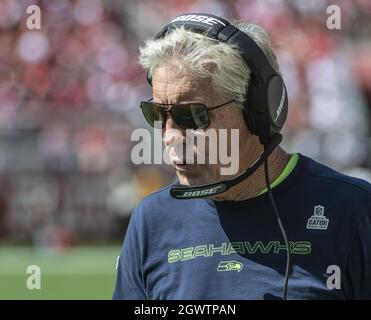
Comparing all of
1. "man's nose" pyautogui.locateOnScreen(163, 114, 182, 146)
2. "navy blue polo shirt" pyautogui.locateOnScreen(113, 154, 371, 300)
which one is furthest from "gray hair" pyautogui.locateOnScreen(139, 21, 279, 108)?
"navy blue polo shirt" pyautogui.locateOnScreen(113, 154, 371, 300)

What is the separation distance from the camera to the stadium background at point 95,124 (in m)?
9.48

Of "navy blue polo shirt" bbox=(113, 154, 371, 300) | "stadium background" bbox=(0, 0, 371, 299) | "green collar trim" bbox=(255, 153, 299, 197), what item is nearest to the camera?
"navy blue polo shirt" bbox=(113, 154, 371, 300)

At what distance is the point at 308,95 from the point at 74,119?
262cm

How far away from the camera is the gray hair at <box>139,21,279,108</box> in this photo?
2.19m

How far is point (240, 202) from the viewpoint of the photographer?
2344 millimetres

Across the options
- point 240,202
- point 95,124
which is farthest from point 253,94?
point 95,124

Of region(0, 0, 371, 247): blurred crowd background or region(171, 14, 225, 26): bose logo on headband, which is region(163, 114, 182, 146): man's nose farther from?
region(0, 0, 371, 247): blurred crowd background

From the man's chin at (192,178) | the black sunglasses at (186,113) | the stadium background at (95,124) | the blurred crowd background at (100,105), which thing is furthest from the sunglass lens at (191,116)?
the blurred crowd background at (100,105)

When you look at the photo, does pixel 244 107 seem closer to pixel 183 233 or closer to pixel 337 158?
pixel 183 233

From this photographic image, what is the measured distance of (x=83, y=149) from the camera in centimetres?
954

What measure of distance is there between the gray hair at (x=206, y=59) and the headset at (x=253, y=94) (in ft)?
0.05

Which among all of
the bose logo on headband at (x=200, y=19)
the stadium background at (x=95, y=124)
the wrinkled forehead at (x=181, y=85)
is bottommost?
the stadium background at (x=95, y=124)

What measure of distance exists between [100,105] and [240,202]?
805 centimetres

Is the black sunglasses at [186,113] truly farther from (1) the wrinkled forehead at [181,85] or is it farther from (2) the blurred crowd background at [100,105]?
(2) the blurred crowd background at [100,105]
